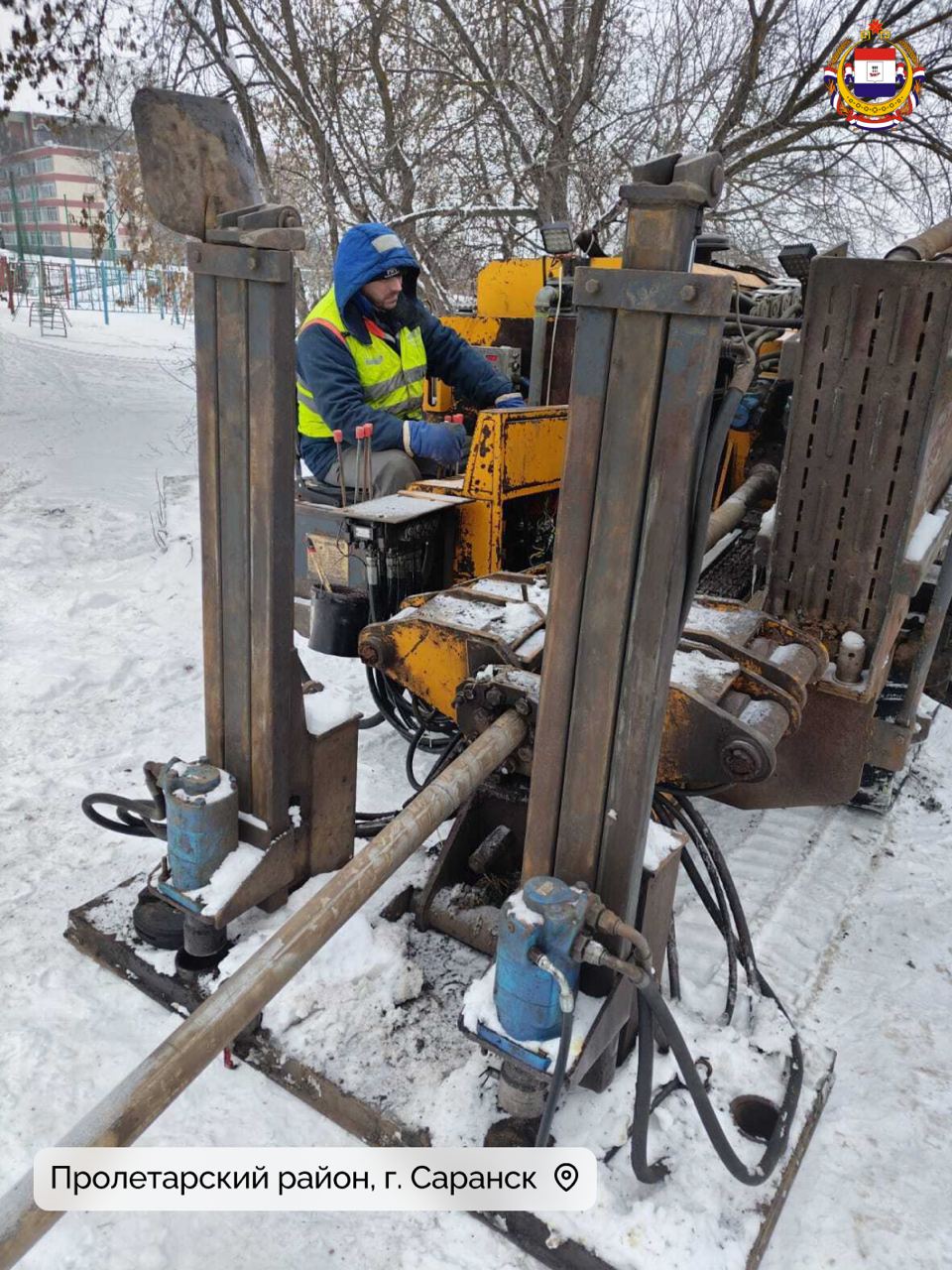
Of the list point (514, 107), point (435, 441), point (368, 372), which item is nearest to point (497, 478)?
point (435, 441)

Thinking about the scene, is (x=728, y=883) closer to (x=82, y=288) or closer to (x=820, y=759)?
(x=820, y=759)

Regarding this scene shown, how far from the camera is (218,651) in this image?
2.36m

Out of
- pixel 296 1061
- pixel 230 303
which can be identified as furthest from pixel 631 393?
pixel 296 1061

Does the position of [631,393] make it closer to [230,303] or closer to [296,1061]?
[230,303]

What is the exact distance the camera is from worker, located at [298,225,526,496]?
3.65m

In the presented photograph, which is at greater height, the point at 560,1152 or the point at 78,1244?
the point at 560,1152

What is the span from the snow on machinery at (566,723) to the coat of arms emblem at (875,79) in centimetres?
747

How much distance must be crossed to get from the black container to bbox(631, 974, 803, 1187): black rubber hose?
1662 millimetres

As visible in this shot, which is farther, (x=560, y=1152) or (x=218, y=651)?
(x=218, y=651)

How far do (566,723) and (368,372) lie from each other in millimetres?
2516

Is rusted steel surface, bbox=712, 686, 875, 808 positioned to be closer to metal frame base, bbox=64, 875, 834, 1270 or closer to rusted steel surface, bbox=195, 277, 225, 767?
metal frame base, bbox=64, 875, 834, 1270

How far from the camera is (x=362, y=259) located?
360 cm

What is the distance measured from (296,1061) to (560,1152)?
25.5 inches

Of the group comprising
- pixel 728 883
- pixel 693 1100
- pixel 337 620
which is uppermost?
pixel 337 620
